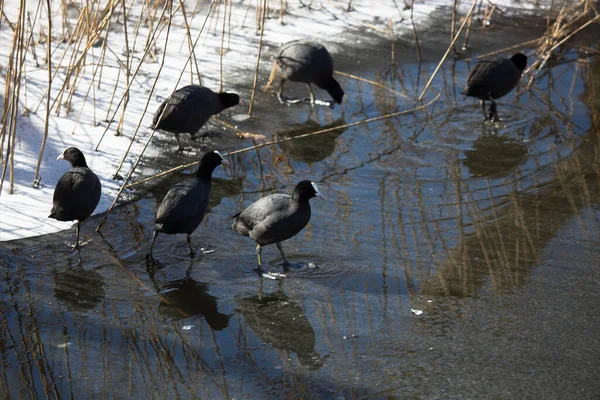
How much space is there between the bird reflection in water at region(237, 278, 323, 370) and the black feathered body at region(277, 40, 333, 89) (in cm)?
334

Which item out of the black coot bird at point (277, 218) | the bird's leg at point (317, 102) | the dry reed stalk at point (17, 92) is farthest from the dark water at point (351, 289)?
the bird's leg at point (317, 102)

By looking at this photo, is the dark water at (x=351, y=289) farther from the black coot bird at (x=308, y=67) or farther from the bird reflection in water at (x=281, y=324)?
the black coot bird at (x=308, y=67)

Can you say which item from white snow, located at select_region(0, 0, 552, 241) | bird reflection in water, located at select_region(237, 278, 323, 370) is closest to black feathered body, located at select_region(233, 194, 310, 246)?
bird reflection in water, located at select_region(237, 278, 323, 370)

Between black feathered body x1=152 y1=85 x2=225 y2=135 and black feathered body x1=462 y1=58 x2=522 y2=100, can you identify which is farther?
black feathered body x1=462 y1=58 x2=522 y2=100

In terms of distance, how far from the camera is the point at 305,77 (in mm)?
7211

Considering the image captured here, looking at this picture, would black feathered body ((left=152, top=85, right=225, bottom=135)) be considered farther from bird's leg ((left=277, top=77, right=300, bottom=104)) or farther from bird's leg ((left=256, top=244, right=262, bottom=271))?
bird's leg ((left=256, top=244, right=262, bottom=271))

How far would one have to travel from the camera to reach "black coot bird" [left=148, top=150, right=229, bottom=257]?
4422mm

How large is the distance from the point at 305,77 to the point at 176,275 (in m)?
3.35

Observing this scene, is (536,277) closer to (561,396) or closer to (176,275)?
(561,396)

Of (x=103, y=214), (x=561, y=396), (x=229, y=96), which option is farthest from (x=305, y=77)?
(x=561, y=396)

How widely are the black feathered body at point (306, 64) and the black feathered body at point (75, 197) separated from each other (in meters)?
2.95

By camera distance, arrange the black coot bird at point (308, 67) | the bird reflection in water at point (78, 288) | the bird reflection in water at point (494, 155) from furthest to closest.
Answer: the black coot bird at point (308, 67) < the bird reflection in water at point (494, 155) < the bird reflection in water at point (78, 288)

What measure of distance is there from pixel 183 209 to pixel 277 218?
54 centimetres

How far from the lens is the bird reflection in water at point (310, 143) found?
6163mm
